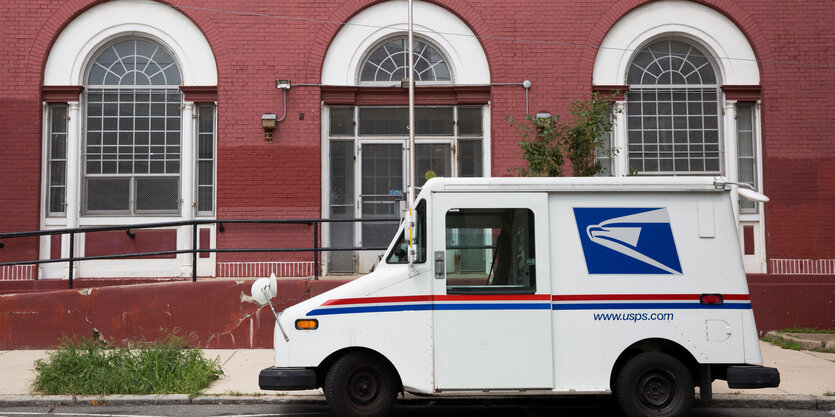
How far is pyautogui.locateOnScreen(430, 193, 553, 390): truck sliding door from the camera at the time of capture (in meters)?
7.04

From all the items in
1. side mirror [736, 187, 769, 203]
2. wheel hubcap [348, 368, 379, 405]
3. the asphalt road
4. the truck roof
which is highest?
the truck roof

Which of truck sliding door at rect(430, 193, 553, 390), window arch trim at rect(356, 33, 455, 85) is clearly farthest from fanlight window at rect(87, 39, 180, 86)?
truck sliding door at rect(430, 193, 553, 390)

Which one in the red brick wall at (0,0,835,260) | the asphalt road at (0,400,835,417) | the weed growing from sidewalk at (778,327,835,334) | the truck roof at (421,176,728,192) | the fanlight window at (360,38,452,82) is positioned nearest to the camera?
the truck roof at (421,176,728,192)

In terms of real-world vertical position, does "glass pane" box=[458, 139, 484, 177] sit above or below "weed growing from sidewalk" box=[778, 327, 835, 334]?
above

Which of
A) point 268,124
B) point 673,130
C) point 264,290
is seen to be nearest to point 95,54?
point 268,124

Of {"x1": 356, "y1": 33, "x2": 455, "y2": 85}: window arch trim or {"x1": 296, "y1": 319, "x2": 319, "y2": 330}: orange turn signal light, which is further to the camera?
{"x1": 356, "y1": 33, "x2": 455, "y2": 85}: window arch trim

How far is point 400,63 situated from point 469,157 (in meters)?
2.12

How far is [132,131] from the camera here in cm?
1338

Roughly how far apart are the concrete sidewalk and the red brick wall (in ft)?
10.9

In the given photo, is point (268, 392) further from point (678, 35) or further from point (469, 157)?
point (678, 35)

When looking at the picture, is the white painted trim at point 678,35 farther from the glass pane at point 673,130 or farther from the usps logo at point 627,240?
the usps logo at point 627,240

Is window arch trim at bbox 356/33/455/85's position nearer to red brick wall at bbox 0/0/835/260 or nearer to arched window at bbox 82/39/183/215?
red brick wall at bbox 0/0/835/260

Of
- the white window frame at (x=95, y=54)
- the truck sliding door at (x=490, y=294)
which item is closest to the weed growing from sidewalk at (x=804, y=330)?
the truck sliding door at (x=490, y=294)

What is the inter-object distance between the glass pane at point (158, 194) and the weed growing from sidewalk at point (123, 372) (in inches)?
181
